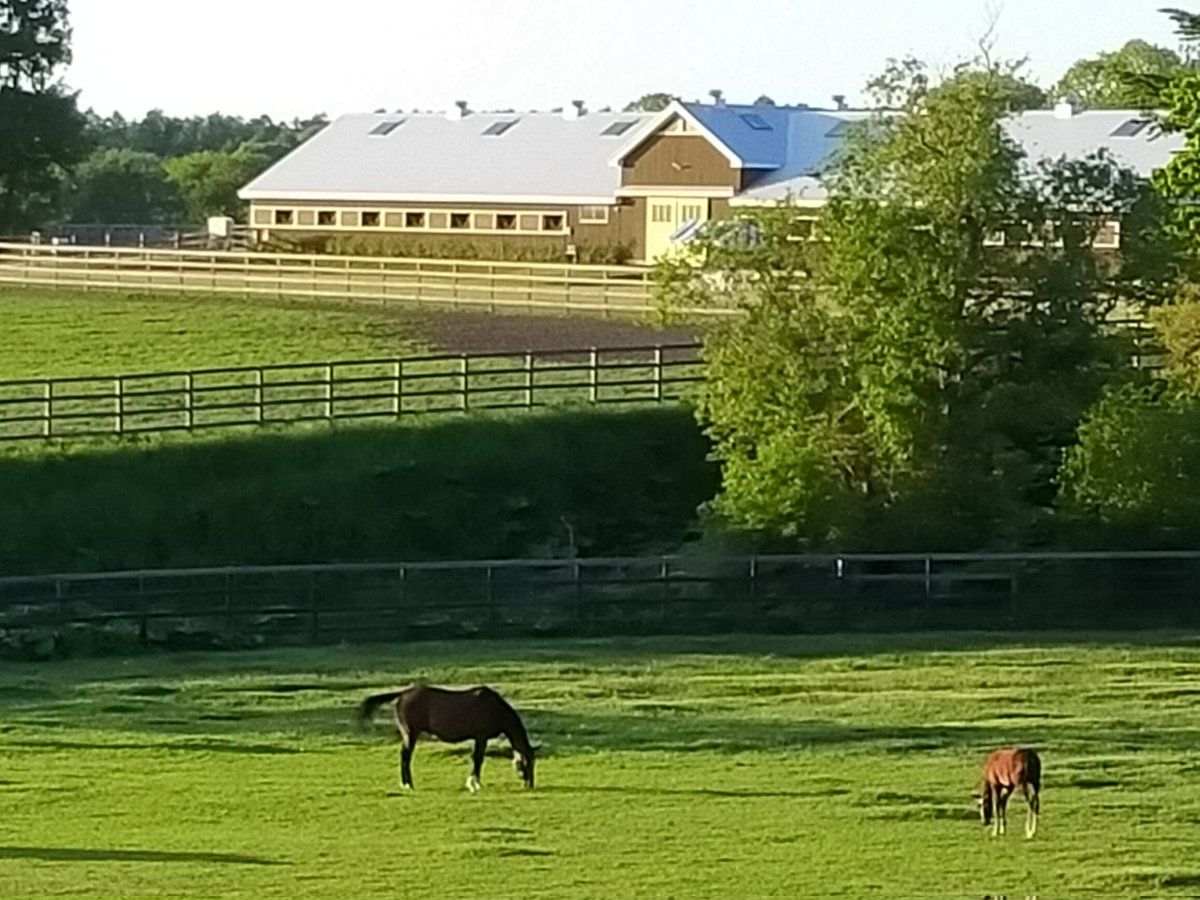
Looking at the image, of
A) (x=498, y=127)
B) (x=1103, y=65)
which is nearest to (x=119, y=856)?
(x=498, y=127)

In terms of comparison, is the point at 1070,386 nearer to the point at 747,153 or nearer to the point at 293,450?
the point at 293,450

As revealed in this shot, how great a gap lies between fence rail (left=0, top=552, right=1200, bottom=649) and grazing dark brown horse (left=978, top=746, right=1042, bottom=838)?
13910 mm

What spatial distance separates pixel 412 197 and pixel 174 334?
2613 cm

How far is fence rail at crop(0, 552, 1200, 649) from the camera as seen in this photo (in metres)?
29.5

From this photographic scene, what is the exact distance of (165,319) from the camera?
52094 millimetres

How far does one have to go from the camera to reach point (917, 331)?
33.4 m

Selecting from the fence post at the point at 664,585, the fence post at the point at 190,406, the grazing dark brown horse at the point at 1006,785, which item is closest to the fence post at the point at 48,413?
the fence post at the point at 190,406

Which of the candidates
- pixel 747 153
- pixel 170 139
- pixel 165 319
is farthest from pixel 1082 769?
pixel 170 139

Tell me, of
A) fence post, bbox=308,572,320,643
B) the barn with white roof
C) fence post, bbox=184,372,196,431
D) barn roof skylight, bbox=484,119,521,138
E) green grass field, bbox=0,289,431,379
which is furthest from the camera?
barn roof skylight, bbox=484,119,521,138

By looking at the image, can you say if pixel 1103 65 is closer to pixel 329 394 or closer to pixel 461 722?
pixel 329 394

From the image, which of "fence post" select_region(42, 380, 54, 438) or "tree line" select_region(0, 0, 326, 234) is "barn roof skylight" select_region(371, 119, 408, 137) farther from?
"fence post" select_region(42, 380, 54, 438)

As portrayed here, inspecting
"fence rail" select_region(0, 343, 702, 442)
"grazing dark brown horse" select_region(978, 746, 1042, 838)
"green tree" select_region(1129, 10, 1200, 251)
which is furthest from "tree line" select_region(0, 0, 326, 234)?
"grazing dark brown horse" select_region(978, 746, 1042, 838)

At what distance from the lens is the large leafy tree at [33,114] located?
238 feet

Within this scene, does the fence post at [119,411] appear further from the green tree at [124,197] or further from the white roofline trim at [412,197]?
the green tree at [124,197]
